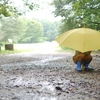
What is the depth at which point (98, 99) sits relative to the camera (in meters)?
3.29

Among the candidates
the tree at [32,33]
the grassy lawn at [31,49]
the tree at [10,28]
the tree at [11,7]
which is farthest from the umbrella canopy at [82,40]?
the tree at [32,33]

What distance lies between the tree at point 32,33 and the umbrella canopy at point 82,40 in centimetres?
3485

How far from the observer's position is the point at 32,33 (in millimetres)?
40781

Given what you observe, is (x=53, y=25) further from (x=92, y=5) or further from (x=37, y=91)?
(x=37, y=91)

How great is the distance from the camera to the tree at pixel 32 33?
40.1 m

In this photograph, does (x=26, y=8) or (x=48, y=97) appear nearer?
(x=48, y=97)

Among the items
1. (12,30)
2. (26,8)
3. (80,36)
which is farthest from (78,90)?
(12,30)

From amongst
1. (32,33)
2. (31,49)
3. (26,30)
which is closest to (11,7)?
(31,49)

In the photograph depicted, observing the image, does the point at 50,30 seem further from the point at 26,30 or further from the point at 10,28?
the point at 10,28

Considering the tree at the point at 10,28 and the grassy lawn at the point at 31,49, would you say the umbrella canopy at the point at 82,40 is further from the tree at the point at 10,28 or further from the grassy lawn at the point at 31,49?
the tree at the point at 10,28

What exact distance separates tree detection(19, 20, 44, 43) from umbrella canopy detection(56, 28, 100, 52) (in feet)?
114

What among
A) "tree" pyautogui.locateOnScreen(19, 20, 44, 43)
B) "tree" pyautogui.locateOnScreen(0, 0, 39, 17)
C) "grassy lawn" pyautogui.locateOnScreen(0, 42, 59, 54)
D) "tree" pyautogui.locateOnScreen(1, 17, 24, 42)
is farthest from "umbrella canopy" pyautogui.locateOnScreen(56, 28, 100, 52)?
"tree" pyautogui.locateOnScreen(19, 20, 44, 43)

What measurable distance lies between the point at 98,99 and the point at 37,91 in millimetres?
1299

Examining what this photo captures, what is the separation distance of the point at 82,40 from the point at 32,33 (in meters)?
36.1
